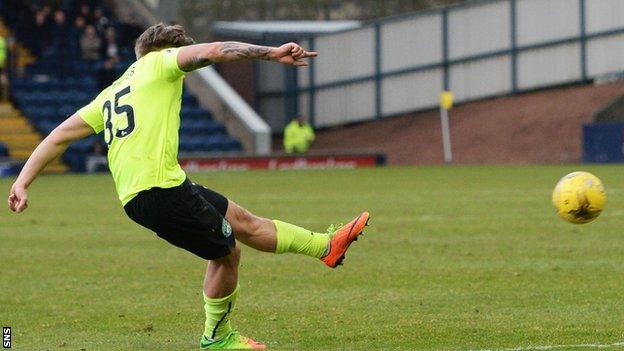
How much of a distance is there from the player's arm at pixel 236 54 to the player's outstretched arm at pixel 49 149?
92 centimetres

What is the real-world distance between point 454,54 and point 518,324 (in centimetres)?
3747

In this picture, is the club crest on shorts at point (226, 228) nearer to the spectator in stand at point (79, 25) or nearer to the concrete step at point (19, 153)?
the concrete step at point (19, 153)

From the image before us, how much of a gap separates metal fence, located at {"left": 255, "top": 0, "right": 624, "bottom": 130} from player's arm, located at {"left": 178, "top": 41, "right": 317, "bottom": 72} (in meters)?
37.1

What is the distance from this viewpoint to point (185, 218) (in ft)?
25.4

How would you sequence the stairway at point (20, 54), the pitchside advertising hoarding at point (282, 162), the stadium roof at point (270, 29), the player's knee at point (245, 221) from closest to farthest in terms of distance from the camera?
1. the player's knee at point (245, 221)
2. the pitchside advertising hoarding at point (282, 162)
3. the stairway at point (20, 54)
4. the stadium roof at point (270, 29)

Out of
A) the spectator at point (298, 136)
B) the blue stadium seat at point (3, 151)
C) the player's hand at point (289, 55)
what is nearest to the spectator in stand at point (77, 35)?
the blue stadium seat at point (3, 151)

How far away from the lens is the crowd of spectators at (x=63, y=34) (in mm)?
40219

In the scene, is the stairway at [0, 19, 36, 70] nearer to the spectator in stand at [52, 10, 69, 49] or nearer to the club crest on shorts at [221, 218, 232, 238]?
the spectator in stand at [52, 10, 69, 49]

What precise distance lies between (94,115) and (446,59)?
38.8 meters

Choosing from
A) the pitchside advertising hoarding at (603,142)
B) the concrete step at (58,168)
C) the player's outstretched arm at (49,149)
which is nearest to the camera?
the player's outstretched arm at (49,149)

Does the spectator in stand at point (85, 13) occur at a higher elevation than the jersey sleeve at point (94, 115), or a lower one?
higher

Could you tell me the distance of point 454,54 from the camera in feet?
151

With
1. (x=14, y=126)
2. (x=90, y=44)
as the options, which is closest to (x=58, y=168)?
(x=14, y=126)

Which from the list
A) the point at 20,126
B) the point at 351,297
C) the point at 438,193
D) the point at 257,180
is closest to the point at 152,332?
the point at 351,297
